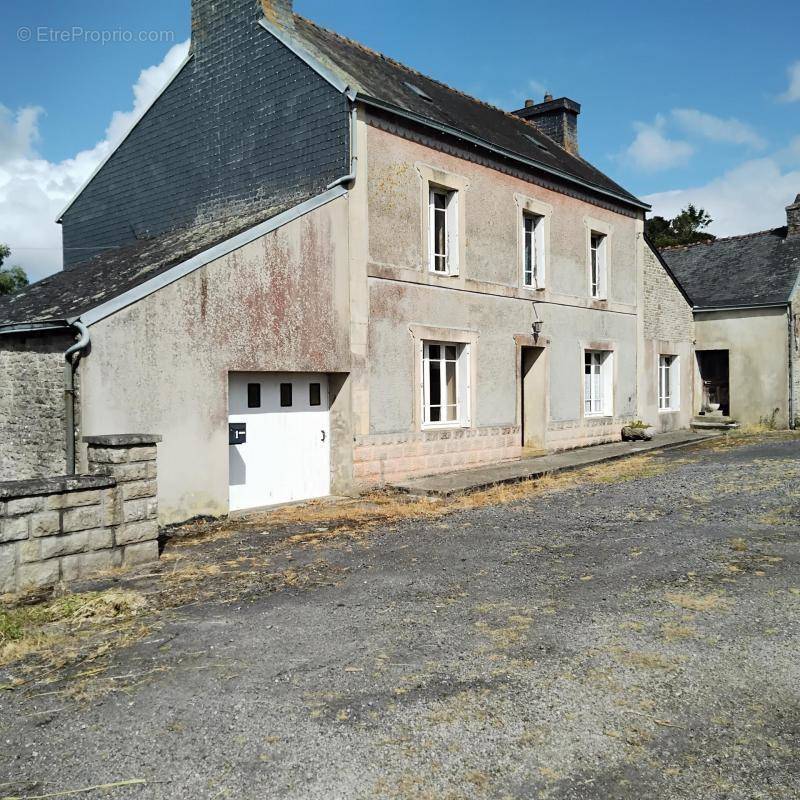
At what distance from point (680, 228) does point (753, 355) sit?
31230mm

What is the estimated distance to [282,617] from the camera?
19.0 feet

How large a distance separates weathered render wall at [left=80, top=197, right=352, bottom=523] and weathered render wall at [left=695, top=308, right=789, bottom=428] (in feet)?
50.1

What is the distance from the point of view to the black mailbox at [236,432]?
409 inches

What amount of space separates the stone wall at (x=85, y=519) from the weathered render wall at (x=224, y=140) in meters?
6.13

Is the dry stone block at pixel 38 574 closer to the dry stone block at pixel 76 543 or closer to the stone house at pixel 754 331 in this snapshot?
the dry stone block at pixel 76 543

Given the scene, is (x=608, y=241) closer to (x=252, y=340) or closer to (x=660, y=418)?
(x=660, y=418)

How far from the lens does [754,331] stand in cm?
2230

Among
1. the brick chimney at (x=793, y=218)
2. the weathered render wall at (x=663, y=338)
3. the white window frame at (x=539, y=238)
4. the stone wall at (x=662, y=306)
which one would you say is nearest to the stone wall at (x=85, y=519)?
the white window frame at (x=539, y=238)

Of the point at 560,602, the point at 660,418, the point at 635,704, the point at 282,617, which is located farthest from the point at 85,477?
the point at 660,418

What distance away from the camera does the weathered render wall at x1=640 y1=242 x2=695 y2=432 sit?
19.6 metres

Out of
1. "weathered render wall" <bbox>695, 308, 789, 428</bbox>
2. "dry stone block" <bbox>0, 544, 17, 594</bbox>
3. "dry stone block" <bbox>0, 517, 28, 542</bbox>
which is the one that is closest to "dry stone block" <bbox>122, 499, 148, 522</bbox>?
"dry stone block" <bbox>0, 517, 28, 542</bbox>

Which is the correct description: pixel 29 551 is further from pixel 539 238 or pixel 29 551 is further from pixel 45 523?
pixel 539 238

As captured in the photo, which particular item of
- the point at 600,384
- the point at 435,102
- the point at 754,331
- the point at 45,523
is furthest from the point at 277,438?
the point at 754,331

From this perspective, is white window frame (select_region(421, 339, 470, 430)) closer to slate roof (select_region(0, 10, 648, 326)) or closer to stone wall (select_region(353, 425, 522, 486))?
stone wall (select_region(353, 425, 522, 486))
